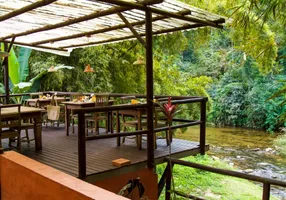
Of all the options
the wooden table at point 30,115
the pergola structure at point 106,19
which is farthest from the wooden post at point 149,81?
the wooden table at point 30,115

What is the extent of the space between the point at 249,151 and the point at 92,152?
368 inches

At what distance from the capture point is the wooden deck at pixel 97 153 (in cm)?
415

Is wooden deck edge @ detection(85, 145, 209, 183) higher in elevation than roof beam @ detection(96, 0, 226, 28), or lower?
lower

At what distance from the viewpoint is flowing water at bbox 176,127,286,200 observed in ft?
34.4

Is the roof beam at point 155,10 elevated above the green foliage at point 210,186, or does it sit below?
above

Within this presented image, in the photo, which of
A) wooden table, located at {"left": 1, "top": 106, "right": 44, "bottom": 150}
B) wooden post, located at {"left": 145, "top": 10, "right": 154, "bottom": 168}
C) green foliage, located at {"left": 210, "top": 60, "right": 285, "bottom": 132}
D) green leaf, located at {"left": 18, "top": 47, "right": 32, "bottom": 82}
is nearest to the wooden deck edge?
wooden post, located at {"left": 145, "top": 10, "right": 154, "bottom": 168}

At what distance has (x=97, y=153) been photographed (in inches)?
195

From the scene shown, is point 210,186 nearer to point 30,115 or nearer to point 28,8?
point 30,115

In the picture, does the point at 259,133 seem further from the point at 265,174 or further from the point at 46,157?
the point at 46,157

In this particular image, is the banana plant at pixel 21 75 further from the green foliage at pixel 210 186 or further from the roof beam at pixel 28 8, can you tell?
the green foliage at pixel 210 186

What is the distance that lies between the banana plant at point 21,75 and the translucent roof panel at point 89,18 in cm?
95

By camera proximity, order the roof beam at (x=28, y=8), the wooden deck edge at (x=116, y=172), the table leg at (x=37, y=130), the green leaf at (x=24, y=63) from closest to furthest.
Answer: the roof beam at (x=28, y=8) → the wooden deck edge at (x=116, y=172) → the table leg at (x=37, y=130) → the green leaf at (x=24, y=63)

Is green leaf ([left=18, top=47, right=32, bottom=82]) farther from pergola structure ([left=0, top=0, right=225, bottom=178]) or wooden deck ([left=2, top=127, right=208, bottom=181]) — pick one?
wooden deck ([left=2, top=127, right=208, bottom=181])

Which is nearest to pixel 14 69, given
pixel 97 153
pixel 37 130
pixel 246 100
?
pixel 37 130
